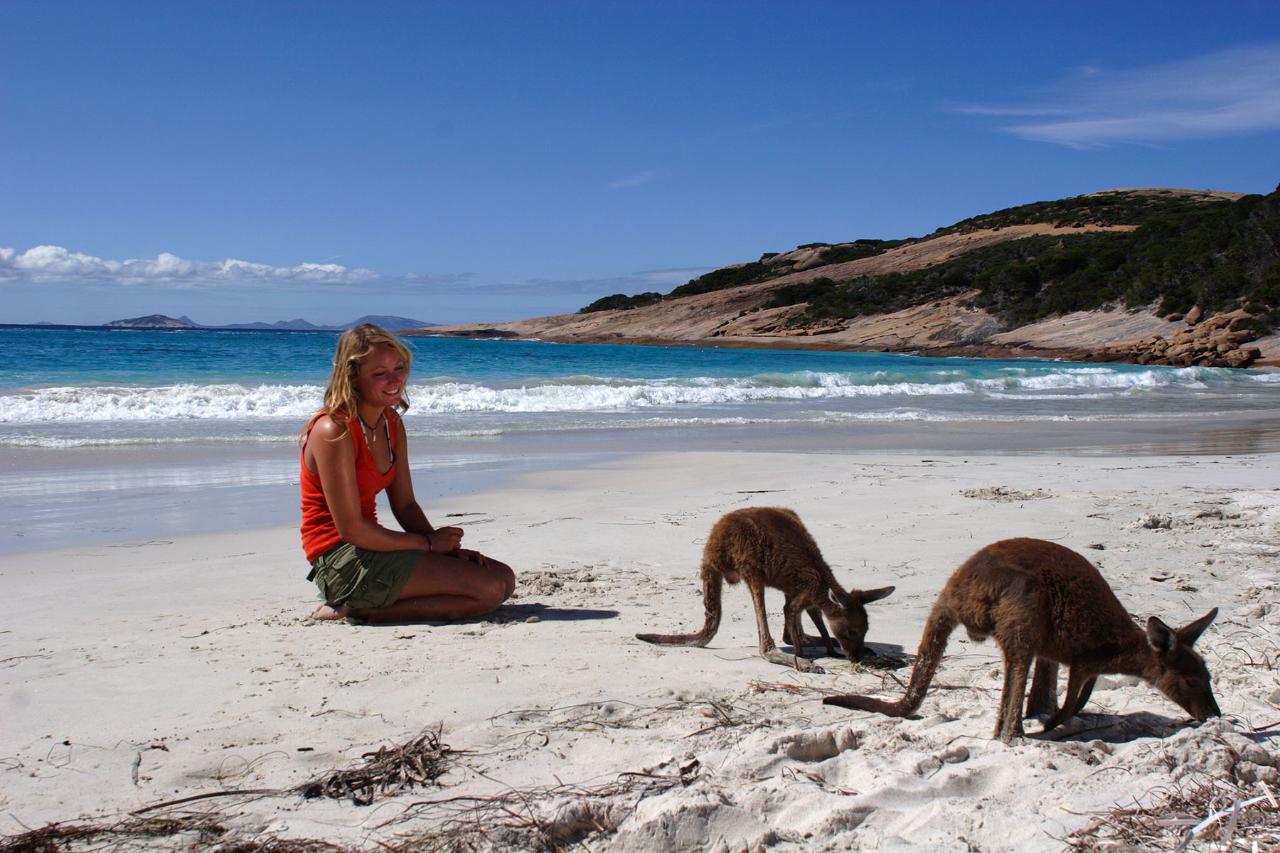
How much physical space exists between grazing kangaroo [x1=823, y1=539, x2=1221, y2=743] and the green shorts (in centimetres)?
280

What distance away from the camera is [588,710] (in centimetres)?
370

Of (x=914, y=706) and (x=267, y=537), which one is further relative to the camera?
(x=267, y=537)

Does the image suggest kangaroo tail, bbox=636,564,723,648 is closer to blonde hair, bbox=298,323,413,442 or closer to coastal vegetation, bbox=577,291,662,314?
blonde hair, bbox=298,323,413,442

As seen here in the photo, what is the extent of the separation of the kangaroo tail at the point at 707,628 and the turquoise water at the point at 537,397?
A: 35.3 feet

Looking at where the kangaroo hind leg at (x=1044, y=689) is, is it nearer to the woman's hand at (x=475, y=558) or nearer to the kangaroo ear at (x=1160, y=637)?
the kangaroo ear at (x=1160, y=637)

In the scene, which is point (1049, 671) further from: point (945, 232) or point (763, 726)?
point (945, 232)

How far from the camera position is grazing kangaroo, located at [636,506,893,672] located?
14.6 ft

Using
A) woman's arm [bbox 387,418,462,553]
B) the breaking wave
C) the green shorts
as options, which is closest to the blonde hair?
woman's arm [bbox 387,418,462,553]

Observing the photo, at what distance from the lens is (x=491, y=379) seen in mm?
29984

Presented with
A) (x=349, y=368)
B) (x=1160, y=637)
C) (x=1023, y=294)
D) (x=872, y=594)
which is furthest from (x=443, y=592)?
(x=1023, y=294)

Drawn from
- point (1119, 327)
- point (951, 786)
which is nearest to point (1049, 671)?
point (951, 786)

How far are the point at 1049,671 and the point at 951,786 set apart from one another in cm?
78

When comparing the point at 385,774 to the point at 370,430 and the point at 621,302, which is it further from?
the point at 621,302

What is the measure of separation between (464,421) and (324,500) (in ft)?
39.8
